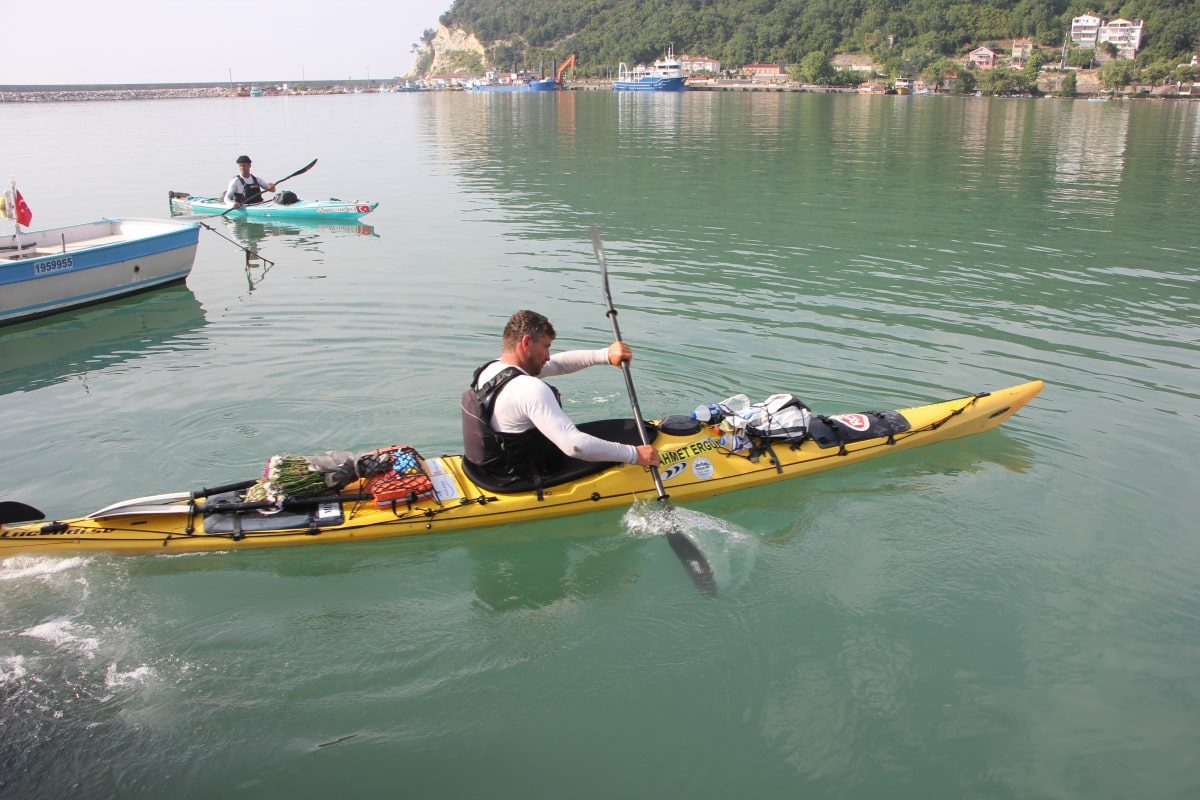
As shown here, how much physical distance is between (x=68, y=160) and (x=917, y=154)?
2986cm

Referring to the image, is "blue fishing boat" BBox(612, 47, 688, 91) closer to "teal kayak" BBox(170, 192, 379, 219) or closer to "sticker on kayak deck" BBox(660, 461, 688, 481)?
"teal kayak" BBox(170, 192, 379, 219)

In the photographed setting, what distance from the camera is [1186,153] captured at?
86.1ft

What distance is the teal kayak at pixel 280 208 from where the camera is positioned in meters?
17.5

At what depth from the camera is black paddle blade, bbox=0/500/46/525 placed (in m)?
5.07

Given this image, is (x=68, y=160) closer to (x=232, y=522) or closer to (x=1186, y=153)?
(x=232, y=522)

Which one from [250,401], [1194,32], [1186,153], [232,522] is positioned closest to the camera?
[232,522]

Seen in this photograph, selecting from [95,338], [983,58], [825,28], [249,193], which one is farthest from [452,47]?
[95,338]

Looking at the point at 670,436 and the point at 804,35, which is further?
the point at 804,35

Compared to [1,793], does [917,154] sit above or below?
above

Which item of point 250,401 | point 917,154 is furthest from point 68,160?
point 917,154

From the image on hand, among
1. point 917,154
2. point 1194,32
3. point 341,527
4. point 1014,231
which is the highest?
point 1194,32

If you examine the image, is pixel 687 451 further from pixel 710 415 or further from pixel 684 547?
pixel 684 547

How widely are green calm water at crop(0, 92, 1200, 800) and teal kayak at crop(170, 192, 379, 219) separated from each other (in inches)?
125

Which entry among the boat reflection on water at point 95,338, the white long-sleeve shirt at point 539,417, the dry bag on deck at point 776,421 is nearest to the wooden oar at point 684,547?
the white long-sleeve shirt at point 539,417
